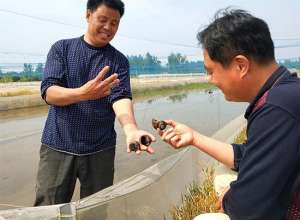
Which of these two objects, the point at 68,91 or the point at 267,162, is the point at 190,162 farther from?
the point at 267,162

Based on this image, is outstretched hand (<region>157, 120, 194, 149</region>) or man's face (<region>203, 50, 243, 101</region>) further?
outstretched hand (<region>157, 120, 194, 149</region>)

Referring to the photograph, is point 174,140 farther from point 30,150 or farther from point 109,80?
point 30,150

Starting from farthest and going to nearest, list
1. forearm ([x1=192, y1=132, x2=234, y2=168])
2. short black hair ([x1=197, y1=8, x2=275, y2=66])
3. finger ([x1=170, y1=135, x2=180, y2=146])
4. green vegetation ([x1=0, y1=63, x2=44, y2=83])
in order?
green vegetation ([x1=0, y1=63, x2=44, y2=83])
forearm ([x1=192, y1=132, x2=234, y2=168])
finger ([x1=170, y1=135, x2=180, y2=146])
short black hair ([x1=197, y1=8, x2=275, y2=66])

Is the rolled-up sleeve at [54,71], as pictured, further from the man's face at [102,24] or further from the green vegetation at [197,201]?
the green vegetation at [197,201]

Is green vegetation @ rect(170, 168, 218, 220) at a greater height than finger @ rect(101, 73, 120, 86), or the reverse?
finger @ rect(101, 73, 120, 86)

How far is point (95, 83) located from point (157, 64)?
5647cm

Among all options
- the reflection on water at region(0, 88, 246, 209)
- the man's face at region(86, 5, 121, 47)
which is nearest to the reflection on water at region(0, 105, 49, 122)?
the reflection on water at region(0, 88, 246, 209)

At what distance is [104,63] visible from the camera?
2.84 metres

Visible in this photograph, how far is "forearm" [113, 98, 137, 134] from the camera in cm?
257

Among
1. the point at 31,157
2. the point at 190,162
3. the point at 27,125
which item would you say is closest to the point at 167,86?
the point at 27,125

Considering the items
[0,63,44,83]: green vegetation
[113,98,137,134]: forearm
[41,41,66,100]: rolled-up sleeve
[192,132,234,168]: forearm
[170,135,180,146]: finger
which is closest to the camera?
[170,135,180,146]: finger

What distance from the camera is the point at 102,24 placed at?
109 inches

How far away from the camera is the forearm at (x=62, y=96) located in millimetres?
2494

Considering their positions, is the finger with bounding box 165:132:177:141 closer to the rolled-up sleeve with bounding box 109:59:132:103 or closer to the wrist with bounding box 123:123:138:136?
the wrist with bounding box 123:123:138:136
